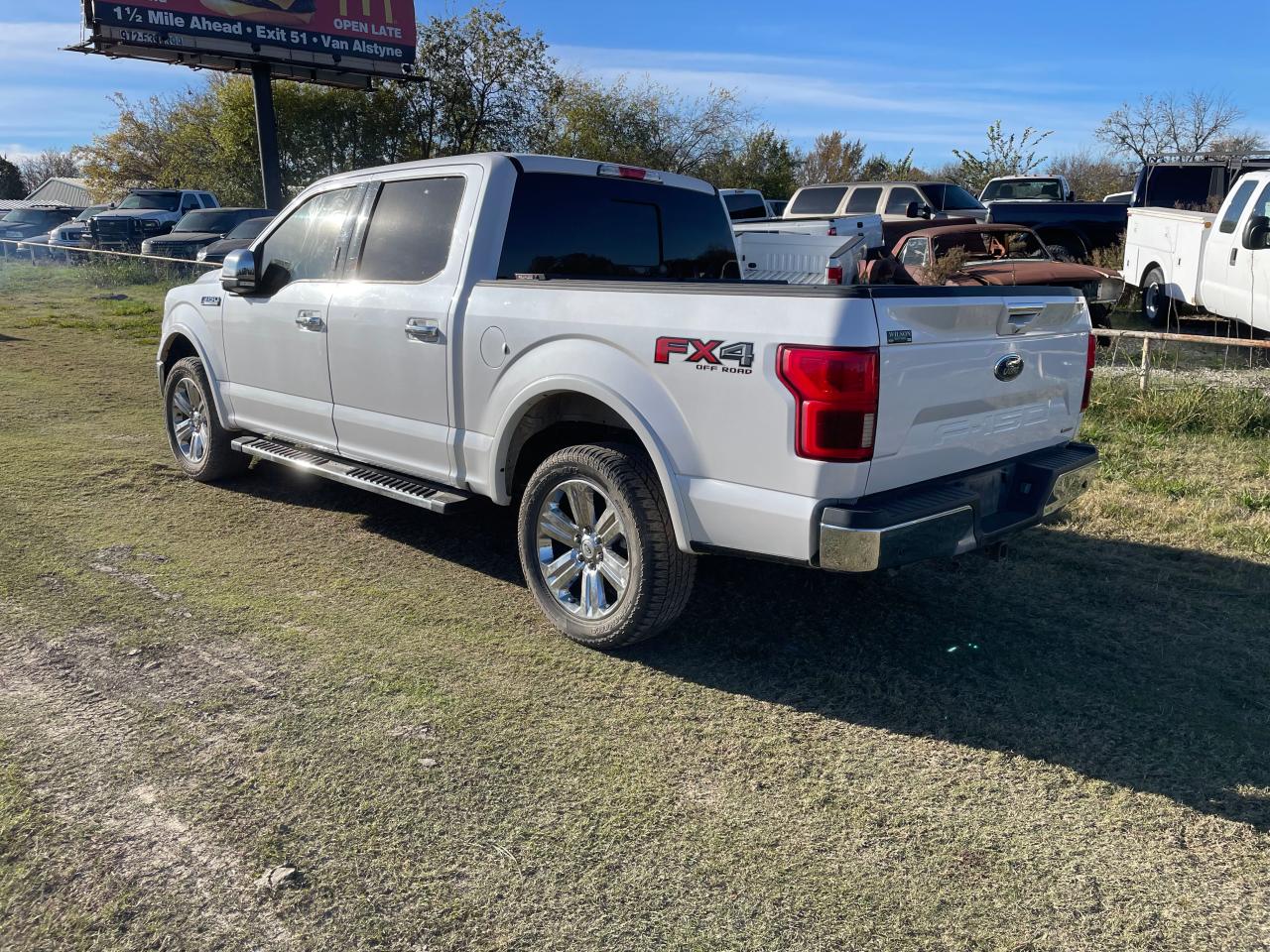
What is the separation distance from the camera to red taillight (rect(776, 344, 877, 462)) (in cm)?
329

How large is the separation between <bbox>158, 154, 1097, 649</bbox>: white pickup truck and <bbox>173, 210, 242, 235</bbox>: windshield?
18.1m

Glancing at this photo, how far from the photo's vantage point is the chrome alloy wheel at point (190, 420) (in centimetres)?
652

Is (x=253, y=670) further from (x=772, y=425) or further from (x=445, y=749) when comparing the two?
(x=772, y=425)

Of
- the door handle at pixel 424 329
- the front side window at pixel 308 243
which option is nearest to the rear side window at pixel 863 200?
the front side window at pixel 308 243

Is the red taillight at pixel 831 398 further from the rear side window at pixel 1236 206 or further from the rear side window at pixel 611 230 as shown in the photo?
the rear side window at pixel 1236 206

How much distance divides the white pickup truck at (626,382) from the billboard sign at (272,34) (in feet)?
74.3

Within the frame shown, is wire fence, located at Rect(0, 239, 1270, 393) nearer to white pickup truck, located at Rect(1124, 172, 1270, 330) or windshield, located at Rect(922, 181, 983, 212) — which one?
white pickup truck, located at Rect(1124, 172, 1270, 330)

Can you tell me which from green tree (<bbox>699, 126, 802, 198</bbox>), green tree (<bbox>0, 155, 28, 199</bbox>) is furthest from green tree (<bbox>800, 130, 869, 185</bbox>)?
green tree (<bbox>0, 155, 28, 199</bbox>)

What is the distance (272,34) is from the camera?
86.2ft

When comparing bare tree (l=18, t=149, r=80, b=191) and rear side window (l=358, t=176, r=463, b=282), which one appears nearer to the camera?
rear side window (l=358, t=176, r=463, b=282)

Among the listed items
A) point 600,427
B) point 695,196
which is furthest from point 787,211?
point 600,427

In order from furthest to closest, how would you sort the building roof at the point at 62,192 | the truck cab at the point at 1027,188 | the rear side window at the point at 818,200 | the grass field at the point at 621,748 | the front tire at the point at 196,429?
the building roof at the point at 62,192
the truck cab at the point at 1027,188
the rear side window at the point at 818,200
the front tire at the point at 196,429
the grass field at the point at 621,748

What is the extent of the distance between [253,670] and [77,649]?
759 mm

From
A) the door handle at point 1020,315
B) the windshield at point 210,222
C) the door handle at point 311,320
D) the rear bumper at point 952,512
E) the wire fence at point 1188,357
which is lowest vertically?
the wire fence at point 1188,357
